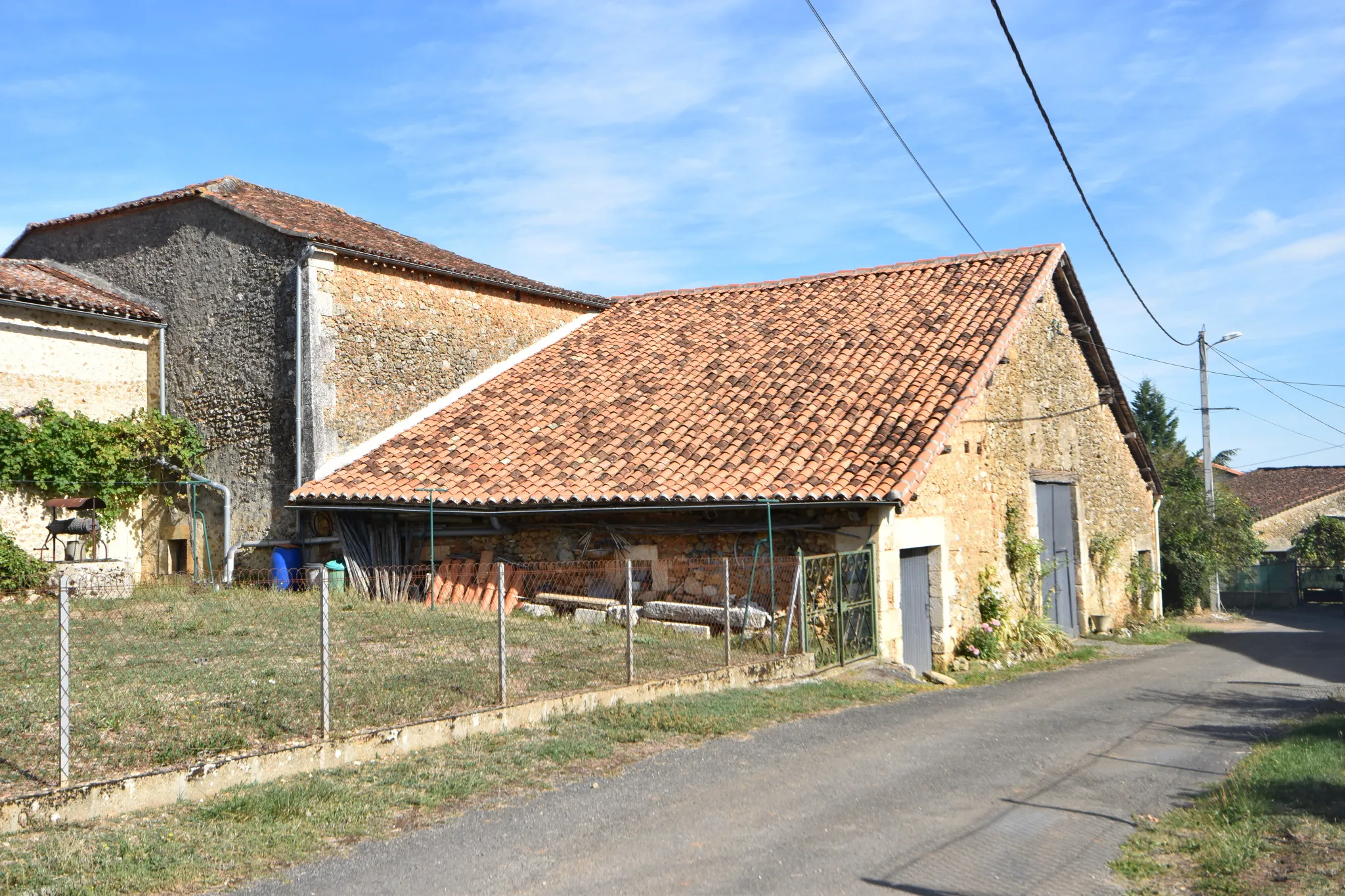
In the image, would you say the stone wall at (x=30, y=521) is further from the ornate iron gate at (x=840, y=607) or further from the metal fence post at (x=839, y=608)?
the metal fence post at (x=839, y=608)

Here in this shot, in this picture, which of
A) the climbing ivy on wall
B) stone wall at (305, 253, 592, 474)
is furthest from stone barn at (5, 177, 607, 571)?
the climbing ivy on wall

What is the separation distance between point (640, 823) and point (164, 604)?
8.35m

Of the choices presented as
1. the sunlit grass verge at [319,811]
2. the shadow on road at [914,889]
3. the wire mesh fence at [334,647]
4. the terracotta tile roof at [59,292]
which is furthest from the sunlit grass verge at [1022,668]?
the terracotta tile roof at [59,292]

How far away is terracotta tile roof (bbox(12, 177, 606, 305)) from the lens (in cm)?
1627

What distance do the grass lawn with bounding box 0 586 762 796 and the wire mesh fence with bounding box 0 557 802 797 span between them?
0.07ft

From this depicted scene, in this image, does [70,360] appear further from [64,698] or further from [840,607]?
[840,607]

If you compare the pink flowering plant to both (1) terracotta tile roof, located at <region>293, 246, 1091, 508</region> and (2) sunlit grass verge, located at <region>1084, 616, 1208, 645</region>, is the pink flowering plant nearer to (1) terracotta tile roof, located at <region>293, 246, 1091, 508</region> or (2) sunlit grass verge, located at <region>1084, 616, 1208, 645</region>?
(1) terracotta tile roof, located at <region>293, 246, 1091, 508</region>

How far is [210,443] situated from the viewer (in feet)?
54.5

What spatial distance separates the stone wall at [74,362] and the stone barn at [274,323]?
0.51 metres

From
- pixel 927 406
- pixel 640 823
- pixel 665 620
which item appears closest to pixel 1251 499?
pixel 927 406

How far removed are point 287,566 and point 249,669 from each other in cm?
710

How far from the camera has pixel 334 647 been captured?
Result: 10039mm

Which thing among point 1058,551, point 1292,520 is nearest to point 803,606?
point 1058,551

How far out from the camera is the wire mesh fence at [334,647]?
6.91 meters
